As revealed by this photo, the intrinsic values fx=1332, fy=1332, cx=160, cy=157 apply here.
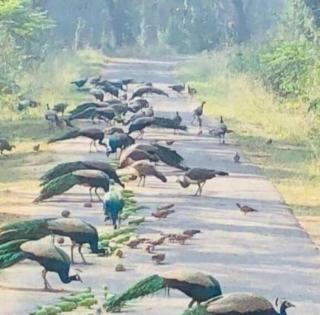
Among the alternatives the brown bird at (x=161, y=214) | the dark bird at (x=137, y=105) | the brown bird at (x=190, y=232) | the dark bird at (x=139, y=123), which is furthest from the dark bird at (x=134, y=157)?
the dark bird at (x=137, y=105)

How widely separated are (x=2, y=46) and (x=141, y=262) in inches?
863

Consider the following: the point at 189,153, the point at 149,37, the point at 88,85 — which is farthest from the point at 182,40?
the point at 189,153

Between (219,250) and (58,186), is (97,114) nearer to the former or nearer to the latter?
(58,186)

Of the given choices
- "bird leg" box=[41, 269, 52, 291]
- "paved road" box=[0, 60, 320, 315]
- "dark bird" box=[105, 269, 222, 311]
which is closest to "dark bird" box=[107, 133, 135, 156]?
"paved road" box=[0, 60, 320, 315]

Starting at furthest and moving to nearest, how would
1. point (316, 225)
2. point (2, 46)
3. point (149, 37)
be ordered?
point (149, 37) → point (2, 46) → point (316, 225)

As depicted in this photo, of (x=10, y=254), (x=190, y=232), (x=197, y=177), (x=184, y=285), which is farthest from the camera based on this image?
(x=197, y=177)

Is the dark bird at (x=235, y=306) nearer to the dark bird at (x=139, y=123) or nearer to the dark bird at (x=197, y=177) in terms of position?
the dark bird at (x=197, y=177)

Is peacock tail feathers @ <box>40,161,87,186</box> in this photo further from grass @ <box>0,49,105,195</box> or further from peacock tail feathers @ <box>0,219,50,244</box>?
peacock tail feathers @ <box>0,219,50,244</box>

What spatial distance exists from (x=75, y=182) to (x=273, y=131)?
13.5m

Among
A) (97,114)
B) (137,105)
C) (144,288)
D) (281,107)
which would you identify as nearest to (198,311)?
(144,288)

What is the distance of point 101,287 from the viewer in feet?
38.7

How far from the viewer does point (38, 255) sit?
1105 centimetres

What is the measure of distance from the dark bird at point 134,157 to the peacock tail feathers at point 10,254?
24.1 feet

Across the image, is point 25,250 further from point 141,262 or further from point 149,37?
point 149,37
